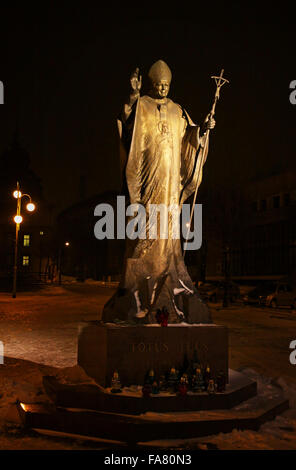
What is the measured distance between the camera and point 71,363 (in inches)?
348

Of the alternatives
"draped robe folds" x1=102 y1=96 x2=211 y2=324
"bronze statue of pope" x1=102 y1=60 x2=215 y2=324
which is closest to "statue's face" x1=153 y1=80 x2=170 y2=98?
"bronze statue of pope" x1=102 y1=60 x2=215 y2=324

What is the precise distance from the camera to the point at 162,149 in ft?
22.2

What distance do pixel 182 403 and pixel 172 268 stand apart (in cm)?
192

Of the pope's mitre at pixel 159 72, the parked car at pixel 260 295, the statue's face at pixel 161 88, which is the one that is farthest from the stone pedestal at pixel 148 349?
the parked car at pixel 260 295

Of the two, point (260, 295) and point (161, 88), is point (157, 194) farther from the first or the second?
point (260, 295)

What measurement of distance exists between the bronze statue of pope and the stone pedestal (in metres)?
0.30

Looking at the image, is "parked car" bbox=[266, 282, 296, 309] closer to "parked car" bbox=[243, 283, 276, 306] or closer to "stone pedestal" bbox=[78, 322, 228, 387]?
"parked car" bbox=[243, 283, 276, 306]

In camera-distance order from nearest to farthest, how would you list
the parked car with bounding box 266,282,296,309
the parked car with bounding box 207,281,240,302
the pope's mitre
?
the pope's mitre, the parked car with bounding box 266,282,296,309, the parked car with bounding box 207,281,240,302

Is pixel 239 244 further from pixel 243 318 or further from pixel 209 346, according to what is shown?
pixel 209 346

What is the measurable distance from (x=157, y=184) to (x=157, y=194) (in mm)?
147

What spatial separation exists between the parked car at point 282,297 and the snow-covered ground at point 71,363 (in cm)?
538

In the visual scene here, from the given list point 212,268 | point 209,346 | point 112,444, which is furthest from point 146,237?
point 212,268

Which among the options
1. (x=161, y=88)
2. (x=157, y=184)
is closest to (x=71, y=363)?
(x=157, y=184)

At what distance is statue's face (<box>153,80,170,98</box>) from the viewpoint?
6914mm
